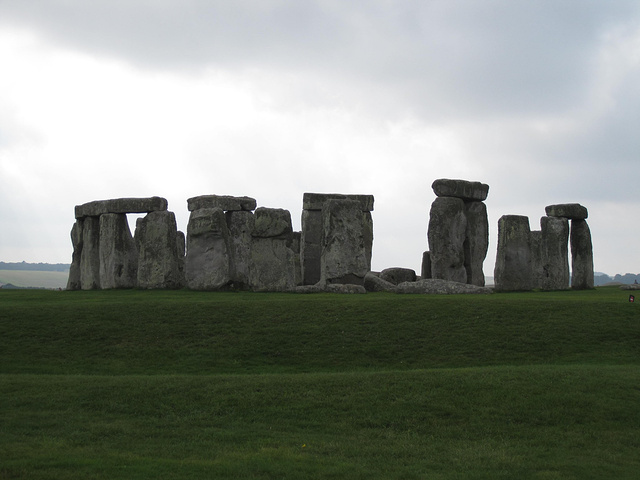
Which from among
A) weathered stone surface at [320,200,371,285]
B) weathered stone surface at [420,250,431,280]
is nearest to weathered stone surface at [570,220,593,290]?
weathered stone surface at [420,250,431,280]

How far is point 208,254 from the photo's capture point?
2567 cm

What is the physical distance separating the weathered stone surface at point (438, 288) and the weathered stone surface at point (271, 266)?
3332mm

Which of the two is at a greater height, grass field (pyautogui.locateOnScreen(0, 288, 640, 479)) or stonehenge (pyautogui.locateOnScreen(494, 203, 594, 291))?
stonehenge (pyautogui.locateOnScreen(494, 203, 594, 291))

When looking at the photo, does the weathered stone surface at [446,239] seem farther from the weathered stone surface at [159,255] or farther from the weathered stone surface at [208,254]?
the weathered stone surface at [159,255]

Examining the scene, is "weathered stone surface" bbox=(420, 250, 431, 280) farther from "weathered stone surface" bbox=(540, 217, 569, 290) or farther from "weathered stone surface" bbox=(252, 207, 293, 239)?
"weathered stone surface" bbox=(252, 207, 293, 239)

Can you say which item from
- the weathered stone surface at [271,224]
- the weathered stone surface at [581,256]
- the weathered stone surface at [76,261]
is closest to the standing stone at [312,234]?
the weathered stone surface at [271,224]

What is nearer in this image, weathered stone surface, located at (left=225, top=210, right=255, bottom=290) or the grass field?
the grass field

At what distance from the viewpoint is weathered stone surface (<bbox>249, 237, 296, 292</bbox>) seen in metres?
25.5

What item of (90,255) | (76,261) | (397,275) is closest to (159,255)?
(90,255)

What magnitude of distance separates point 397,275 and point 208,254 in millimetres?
7979

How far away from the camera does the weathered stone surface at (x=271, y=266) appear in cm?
2555

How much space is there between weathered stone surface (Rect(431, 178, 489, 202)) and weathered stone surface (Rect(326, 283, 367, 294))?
18.8 feet

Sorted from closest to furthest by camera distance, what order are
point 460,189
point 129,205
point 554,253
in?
point 129,205
point 460,189
point 554,253

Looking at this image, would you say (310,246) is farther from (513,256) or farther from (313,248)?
(513,256)
